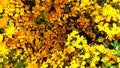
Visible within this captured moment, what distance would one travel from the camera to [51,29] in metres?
5.48

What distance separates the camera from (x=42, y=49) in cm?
548

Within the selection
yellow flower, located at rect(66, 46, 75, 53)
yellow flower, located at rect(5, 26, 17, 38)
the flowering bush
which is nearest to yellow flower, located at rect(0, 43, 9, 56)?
the flowering bush

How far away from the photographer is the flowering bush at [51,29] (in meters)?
5.16

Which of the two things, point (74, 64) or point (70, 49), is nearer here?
point (74, 64)

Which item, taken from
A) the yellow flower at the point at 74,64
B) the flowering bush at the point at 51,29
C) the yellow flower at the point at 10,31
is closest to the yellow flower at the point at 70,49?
the flowering bush at the point at 51,29

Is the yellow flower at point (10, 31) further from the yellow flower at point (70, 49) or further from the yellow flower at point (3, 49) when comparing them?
the yellow flower at point (70, 49)

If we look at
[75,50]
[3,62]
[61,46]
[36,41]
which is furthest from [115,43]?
[3,62]

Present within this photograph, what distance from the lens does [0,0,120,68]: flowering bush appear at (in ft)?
16.9

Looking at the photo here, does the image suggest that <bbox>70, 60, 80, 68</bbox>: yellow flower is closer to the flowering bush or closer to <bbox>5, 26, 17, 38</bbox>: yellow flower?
the flowering bush

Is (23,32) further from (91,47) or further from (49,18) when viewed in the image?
(91,47)

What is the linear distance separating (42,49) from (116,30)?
1.28m

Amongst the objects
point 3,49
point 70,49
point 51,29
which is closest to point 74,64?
point 70,49

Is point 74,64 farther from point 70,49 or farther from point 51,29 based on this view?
point 51,29

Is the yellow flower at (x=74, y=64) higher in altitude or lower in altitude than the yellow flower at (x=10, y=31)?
lower
